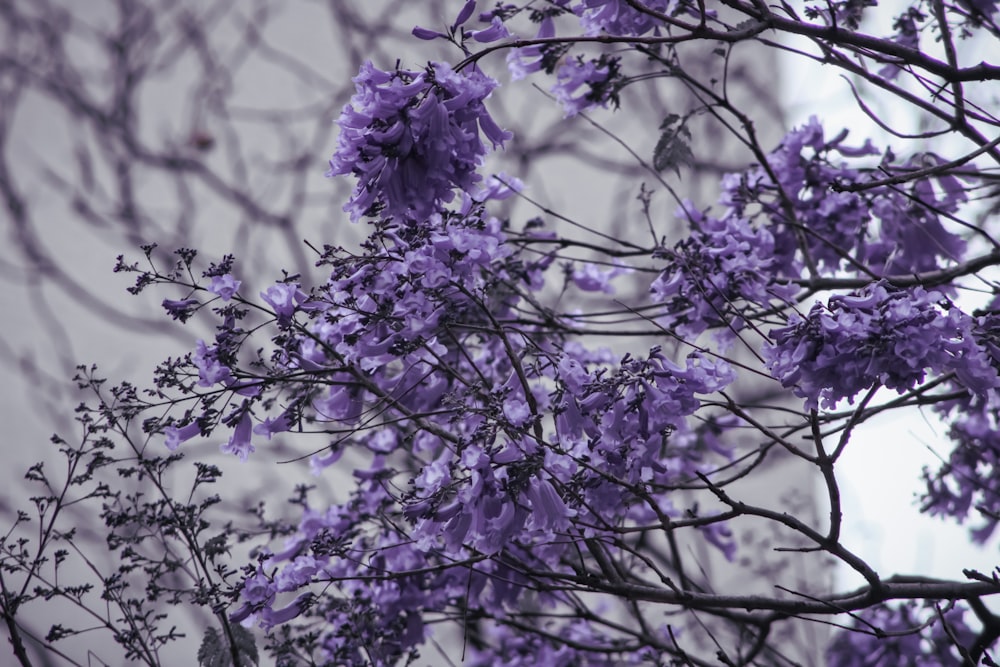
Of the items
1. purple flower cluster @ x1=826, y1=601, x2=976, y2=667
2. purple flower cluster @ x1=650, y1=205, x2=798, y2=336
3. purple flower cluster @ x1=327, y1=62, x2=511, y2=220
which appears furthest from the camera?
purple flower cluster @ x1=826, y1=601, x2=976, y2=667

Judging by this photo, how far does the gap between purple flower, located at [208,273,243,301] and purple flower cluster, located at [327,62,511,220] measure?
0.68 feet

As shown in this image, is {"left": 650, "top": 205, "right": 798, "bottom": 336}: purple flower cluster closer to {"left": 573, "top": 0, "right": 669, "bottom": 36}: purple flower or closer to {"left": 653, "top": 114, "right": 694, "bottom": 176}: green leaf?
{"left": 653, "top": 114, "right": 694, "bottom": 176}: green leaf

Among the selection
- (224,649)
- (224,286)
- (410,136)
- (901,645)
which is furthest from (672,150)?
(901,645)

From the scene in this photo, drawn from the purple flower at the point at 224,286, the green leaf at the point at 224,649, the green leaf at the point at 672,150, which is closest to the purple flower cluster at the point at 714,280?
the green leaf at the point at 672,150

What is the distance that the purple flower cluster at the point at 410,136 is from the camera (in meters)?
1.31

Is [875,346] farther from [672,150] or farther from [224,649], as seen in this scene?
[224,649]

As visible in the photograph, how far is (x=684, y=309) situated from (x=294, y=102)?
3643 mm

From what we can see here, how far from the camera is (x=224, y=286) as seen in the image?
142cm

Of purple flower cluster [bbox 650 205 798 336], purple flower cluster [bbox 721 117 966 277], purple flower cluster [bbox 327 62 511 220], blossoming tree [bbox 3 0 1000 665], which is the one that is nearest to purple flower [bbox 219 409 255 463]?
blossoming tree [bbox 3 0 1000 665]

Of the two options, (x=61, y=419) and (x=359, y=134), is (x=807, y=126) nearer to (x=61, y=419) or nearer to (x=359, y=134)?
(x=359, y=134)

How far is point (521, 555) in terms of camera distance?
1981mm

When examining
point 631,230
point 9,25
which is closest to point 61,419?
point 9,25

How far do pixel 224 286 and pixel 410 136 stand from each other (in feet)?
1.17

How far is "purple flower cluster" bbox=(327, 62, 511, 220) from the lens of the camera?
131cm
